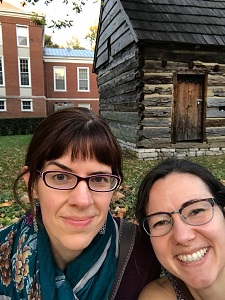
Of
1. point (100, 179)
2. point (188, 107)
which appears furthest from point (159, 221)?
point (188, 107)

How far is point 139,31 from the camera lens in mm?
8172

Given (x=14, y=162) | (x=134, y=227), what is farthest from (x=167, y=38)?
(x=134, y=227)

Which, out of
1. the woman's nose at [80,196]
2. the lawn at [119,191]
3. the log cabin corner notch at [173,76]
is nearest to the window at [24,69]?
the log cabin corner notch at [173,76]

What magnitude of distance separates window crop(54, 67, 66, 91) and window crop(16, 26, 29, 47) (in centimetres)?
409

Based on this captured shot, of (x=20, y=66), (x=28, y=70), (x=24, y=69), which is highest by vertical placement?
(x=20, y=66)

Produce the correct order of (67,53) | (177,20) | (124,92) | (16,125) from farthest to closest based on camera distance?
1. (67,53)
2. (16,125)
3. (124,92)
4. (177,20)

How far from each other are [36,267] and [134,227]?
1.97ft

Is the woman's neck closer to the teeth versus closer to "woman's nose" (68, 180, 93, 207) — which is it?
"woman's nose" (68, 180, 93, 207)


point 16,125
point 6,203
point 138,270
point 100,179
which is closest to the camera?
point 100,179

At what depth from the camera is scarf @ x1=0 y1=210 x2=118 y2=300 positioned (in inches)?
57.1

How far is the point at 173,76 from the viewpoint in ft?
29.7

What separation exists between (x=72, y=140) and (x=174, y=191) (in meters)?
0.61

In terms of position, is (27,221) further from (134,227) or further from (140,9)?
(140,9)

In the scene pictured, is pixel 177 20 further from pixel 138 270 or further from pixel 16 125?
pixel 16 125
